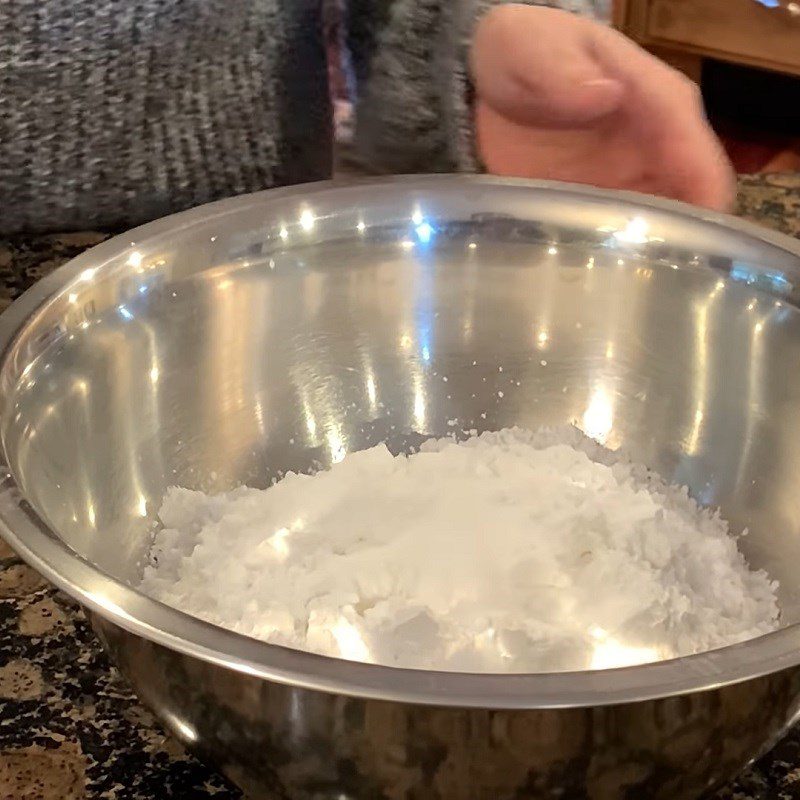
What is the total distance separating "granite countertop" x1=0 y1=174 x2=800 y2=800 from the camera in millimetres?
446

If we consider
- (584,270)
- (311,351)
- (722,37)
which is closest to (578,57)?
(584,270)

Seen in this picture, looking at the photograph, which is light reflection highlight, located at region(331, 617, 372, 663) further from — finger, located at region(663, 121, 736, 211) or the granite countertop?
finger, located at region(663, 121, 736, 211)

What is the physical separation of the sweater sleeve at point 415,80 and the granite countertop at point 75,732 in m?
0.41

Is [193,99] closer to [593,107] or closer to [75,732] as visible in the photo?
[593,107]

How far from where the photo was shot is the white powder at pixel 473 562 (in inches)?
18.3

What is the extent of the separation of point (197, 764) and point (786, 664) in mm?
255

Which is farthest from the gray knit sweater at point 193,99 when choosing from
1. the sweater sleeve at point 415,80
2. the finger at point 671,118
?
the finger at point 671,118

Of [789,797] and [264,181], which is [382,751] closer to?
[789,797]

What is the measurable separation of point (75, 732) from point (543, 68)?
17.2 inches

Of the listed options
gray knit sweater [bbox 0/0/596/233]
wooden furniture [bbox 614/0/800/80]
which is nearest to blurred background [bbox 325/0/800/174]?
wooden furniture [bbox 614/0/800/80]

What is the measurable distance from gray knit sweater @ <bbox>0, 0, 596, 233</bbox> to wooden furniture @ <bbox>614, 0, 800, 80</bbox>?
Result: 5.44 feet

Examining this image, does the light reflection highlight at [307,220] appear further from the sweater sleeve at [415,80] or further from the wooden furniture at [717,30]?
the wooden furniture at [717,30]

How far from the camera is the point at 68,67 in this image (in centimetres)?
76

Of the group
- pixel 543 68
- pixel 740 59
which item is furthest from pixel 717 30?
pixel 543 68
